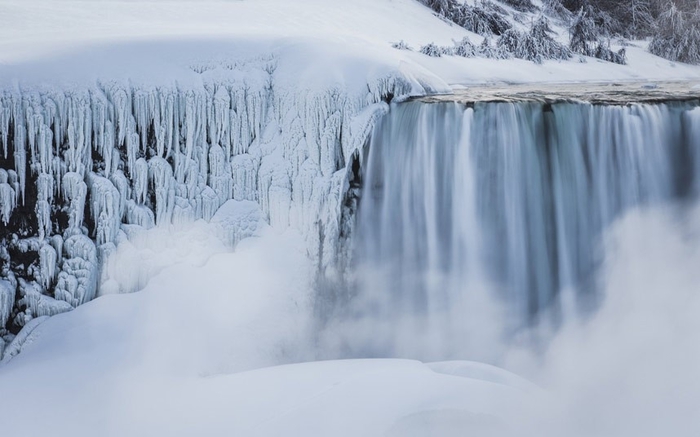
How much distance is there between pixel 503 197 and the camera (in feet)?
18.2

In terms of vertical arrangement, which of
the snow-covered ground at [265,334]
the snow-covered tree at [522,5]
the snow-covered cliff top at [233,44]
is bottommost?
the snow-covered ground at [265,334]

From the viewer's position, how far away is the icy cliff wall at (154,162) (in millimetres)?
4895

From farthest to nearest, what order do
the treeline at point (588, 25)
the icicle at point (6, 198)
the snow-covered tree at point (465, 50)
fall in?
the treeline at point (588, 25) → the snow-covered tree at point (465, 50) → the icicle at point (6, 198)

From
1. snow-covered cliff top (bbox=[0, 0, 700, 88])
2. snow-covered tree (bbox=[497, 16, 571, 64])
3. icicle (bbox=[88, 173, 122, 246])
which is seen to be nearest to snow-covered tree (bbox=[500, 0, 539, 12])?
snow-covered cliff top (bbox=[0, 0, 700, 88])

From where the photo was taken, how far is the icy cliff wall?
4.89 m

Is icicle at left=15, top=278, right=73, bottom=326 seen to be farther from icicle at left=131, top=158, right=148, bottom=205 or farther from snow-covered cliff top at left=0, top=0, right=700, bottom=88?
snow-covered cliff top at left=0, top=0, right=700, bottom=88

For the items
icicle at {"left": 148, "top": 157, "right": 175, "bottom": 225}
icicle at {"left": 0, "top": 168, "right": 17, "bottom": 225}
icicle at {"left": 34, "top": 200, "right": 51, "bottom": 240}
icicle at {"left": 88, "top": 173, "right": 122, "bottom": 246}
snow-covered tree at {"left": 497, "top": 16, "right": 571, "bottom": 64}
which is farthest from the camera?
snow-covered tree at {"left": 497, "top": 16, "right": 571, "bottom": 64}

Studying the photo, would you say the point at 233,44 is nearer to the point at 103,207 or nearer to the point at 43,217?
the point at 103,207

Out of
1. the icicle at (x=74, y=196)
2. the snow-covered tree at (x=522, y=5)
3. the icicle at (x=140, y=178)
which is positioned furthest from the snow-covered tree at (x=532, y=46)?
the icicle at (x=74, y=196)

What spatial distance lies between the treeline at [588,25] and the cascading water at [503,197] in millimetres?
4455

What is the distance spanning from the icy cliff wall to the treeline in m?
5.18

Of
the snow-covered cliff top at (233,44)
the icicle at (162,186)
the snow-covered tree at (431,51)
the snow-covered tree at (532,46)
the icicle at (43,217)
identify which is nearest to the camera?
the icicle at (43,217)

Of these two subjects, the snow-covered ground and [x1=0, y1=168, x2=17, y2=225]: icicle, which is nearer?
the snow-covered ground

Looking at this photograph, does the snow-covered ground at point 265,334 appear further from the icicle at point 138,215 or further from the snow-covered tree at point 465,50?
the snow-covered tree at point 465,50
